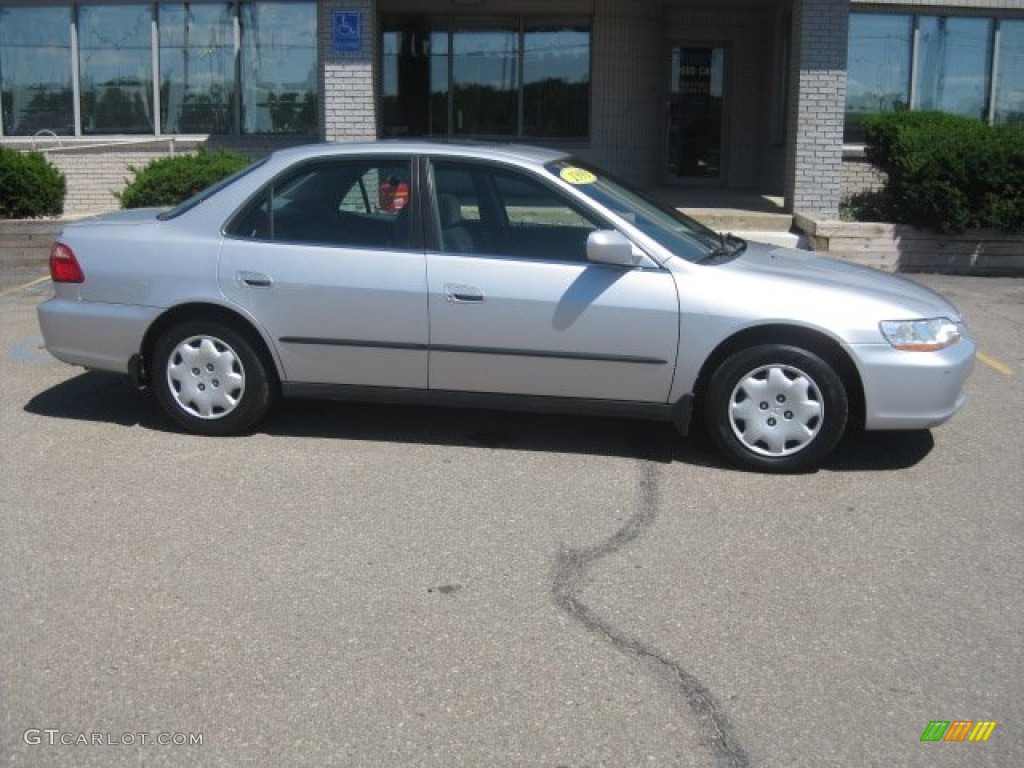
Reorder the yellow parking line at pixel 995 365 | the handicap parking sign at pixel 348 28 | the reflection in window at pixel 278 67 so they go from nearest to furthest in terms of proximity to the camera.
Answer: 1. the yellow parking line at pixel 995 365
2. the handicap parking sign at pixel 348 28
3. the reflection in window at pixel 278 67

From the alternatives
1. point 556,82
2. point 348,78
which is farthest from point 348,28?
point 556,82

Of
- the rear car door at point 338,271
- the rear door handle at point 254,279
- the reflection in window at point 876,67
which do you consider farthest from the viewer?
the reflection in window at point 876,67

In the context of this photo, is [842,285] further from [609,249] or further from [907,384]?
[609,249]

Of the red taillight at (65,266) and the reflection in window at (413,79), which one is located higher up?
the reflection in window at (413,79)

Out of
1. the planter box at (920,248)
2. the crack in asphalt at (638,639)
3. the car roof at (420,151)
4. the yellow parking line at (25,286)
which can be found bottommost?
the crack in asphalt at (638,639)

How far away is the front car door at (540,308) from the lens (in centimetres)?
600

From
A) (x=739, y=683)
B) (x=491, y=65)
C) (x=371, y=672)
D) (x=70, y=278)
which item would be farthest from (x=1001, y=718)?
(x=491, y=65)

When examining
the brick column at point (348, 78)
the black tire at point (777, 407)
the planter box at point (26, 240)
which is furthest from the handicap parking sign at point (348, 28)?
the black tire at point (777, 407)

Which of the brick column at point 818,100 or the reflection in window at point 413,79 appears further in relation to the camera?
the reflection in window at point 413,79

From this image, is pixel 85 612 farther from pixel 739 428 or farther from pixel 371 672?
pixel 739 428

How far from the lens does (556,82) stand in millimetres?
17109

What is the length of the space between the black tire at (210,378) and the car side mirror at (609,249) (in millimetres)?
1886

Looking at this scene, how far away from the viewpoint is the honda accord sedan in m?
5.94

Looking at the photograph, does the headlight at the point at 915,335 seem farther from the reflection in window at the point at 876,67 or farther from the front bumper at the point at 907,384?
the reflection in window at the point at 876,67
